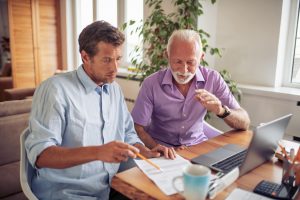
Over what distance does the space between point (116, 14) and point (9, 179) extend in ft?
10.3

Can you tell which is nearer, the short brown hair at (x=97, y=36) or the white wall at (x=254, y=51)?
the short brown hair at (x=97, y=36)

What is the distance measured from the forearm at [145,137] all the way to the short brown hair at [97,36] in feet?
1.87

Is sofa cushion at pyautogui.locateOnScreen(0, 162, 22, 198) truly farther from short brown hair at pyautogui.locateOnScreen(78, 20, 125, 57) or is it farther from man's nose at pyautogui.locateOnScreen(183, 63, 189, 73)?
man's nose at pyautogui.locateOnScreen(183, 63, 189, 73)

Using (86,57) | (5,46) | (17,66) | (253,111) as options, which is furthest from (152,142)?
(5,46)

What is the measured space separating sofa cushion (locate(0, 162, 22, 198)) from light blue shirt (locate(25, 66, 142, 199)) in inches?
25.4

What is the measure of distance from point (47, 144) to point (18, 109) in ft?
3.00

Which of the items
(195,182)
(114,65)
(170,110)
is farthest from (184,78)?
(195,182)

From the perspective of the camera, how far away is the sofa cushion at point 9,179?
67.9 inches

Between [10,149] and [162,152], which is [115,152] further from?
[10,149]

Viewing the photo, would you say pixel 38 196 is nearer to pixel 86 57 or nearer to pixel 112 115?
pixel 112 115

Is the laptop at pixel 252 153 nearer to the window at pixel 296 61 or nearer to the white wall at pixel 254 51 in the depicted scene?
the white wall at pixel 254 51

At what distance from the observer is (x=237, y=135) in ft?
5.09

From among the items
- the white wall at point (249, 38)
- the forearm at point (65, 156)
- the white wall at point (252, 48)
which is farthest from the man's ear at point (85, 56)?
the white wall at point (249, 38)

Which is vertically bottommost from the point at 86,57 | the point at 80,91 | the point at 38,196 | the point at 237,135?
the point at 38,196
